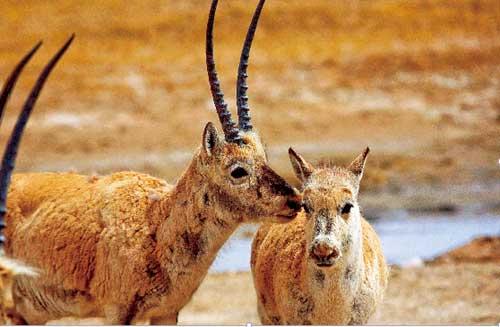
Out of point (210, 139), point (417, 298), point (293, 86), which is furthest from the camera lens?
point (293, 86)

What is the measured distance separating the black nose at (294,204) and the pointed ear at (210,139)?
0.62 meters

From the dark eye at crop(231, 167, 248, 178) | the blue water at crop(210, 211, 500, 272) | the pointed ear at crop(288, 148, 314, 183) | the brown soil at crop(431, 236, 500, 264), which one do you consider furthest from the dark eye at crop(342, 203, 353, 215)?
the blue water at crop(210, 211, 500, 272)

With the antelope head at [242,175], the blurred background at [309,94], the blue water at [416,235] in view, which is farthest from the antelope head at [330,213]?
the blurred background at [309,94]

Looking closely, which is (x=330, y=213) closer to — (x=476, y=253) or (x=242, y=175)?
(x=242, y=175)

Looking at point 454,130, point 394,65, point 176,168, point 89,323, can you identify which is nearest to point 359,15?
point 394,65

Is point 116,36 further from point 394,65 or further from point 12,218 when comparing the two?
point 12,218

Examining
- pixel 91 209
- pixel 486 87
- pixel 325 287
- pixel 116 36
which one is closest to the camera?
pixel 325 287

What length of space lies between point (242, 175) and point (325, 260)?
0.76 metres

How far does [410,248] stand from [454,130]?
711 cm

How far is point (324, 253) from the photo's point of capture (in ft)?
27.9

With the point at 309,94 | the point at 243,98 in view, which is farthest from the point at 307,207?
the point at 309,94

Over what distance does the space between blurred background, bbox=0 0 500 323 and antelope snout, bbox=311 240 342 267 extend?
735 centimetres

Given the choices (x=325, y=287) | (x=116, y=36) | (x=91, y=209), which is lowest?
(x=325, y=287)

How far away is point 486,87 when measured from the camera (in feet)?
85.1
